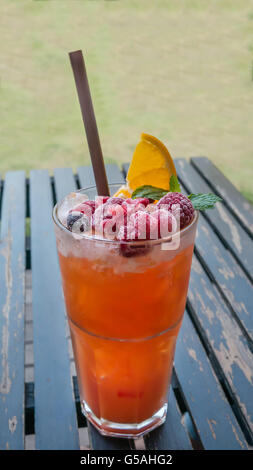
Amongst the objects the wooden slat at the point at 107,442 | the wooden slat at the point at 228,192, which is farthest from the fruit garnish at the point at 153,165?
→ the wooden slat at the point at 228,192

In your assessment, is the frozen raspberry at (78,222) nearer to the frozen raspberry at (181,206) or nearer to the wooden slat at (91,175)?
the frozen raspberry at (181,206)

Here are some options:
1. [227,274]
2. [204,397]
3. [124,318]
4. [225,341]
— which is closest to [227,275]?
[227,274]

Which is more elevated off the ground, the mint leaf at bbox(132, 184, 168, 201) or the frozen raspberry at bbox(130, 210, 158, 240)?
the frozen raspberry at bbox(130, 210, 158, 240)

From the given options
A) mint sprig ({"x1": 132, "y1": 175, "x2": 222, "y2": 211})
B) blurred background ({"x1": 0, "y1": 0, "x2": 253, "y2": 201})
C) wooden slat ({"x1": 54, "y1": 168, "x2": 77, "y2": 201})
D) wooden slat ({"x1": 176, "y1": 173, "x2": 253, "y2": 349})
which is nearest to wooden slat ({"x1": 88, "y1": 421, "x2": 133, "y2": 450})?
wooden slat ({"x1": 176, "y1": 173, "x2": 253, "y2": 349})

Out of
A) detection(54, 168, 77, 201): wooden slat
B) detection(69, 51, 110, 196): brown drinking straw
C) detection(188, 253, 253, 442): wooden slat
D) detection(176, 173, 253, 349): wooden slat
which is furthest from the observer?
detection(54, 168, 77, 201): wooden slat

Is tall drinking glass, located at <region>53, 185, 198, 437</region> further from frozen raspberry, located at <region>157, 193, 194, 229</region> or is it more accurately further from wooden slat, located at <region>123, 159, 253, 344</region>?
wooden slat, located at <region>123, 159, 253, 344</region>

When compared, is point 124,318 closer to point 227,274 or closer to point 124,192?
point 124,192
